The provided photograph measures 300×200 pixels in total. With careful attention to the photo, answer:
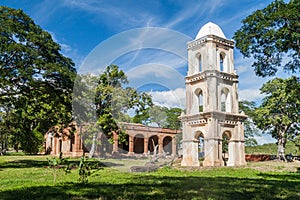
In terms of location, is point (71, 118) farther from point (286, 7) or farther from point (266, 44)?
point (286, 7)

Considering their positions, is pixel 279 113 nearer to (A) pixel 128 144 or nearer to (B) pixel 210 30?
(B) pixel 210 30

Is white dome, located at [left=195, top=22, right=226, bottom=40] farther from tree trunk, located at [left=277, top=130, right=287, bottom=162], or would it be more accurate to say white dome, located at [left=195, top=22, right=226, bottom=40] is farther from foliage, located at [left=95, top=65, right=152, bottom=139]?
tree trunk, located at [left=277, top=130, right=287, bottom=162]

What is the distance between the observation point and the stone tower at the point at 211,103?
17.4m

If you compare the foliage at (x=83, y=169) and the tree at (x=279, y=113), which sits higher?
the tree at (x=279, y=113)

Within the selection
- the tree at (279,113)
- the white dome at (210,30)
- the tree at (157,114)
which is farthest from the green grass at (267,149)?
the tree at (157,114)

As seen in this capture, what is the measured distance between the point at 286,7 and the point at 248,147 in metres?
29.3

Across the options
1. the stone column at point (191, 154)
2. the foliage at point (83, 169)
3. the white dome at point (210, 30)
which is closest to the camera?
the foliage at point (83, 169)

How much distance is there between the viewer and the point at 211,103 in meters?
17.4

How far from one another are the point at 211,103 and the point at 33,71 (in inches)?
389

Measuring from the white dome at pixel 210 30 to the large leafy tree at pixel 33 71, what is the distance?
8524mm

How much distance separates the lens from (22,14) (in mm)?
15219

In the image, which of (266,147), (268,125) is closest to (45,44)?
(268,125)

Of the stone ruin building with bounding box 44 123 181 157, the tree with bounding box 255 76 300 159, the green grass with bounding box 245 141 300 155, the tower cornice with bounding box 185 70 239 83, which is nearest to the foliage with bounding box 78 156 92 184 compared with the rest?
the tower cornice with bounding box 185 70 239 83

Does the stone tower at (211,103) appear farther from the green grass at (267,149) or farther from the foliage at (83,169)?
the green grass at (267,149)
